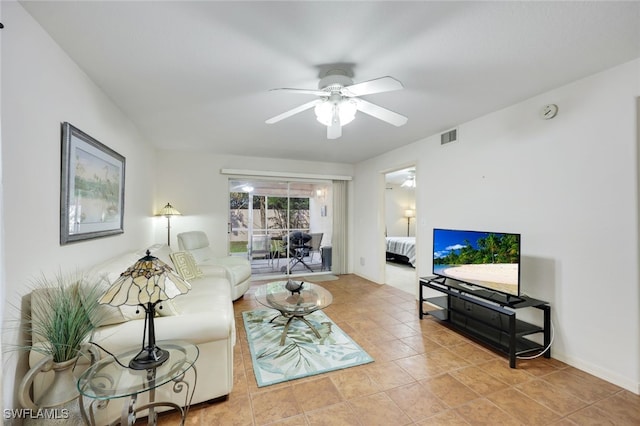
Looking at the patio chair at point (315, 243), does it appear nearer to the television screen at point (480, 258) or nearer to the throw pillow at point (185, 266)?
the throw pillow at point (185, 266)

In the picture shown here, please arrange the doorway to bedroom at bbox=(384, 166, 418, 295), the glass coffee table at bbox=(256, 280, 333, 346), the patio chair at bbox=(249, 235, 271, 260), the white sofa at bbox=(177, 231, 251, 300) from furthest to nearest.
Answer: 1. the doorway to bedroom at bbox=(384, 166, 418, 295)
2. the patio chair at bbox=(249, 235, 271, 260)
3. the white sofa at bbox=(177, 231, 251, 300)
4. the glass coffee table at bbox=(256, 280, 333, 346)

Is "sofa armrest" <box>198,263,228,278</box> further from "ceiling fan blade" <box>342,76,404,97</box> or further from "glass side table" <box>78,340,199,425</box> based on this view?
"ceiling fan blade" <box>342,76,404,97</box>

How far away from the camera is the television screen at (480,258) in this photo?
2.42 m

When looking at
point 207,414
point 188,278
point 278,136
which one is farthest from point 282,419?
point 278,136

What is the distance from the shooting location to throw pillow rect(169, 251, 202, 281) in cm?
306

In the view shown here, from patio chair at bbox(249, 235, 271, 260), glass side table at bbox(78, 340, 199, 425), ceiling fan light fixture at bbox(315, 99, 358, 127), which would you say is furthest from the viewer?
patio chair at bbox(249, 235, 271, 260)

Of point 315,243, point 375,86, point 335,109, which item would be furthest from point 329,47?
point 315,243

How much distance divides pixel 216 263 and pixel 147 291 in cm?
275

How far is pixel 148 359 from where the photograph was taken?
1.40m

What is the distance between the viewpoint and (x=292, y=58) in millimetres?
1852

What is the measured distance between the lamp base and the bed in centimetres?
561

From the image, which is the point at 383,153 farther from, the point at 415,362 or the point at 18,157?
the point at 18,157

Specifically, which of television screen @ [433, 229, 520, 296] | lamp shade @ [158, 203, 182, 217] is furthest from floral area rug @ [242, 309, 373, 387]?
lamp shade @ [158, 203, 182, 217]

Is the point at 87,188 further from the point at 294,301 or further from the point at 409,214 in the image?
the point at 409,214
